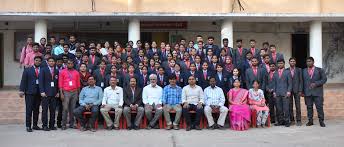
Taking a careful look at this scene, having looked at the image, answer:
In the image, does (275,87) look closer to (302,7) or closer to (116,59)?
(116,59)

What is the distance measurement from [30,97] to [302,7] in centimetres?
1024

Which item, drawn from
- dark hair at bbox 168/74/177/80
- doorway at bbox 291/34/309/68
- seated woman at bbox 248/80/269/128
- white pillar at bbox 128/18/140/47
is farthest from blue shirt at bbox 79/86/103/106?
doorway at bbox 291/34/309/68

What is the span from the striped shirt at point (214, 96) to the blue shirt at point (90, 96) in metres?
2.53

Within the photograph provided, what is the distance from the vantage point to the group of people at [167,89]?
1198 cm

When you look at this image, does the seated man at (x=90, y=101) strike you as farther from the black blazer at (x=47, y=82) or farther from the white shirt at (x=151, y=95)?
the white shirt at (x=151, y=95)

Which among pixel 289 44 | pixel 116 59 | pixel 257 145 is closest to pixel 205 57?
pixel 116 59

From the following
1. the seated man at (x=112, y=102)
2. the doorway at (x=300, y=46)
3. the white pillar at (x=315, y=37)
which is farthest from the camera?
the doorway at (x=300, y=46)

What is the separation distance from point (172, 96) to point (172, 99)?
72 millimetres

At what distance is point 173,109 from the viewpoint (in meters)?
12.1

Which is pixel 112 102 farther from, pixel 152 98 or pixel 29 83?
pixel 29 83

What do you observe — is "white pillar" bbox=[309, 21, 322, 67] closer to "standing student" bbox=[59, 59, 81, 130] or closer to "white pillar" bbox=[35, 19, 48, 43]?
"white pillar" bbox=[35, 19, 48, 43]

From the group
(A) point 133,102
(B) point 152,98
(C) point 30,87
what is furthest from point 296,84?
(C) point 30,87

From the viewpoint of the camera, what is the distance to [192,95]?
12273 mm

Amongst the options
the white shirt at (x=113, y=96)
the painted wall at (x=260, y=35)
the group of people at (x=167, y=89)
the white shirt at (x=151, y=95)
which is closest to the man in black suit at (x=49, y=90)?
the group of people at (x=167, y=89)
